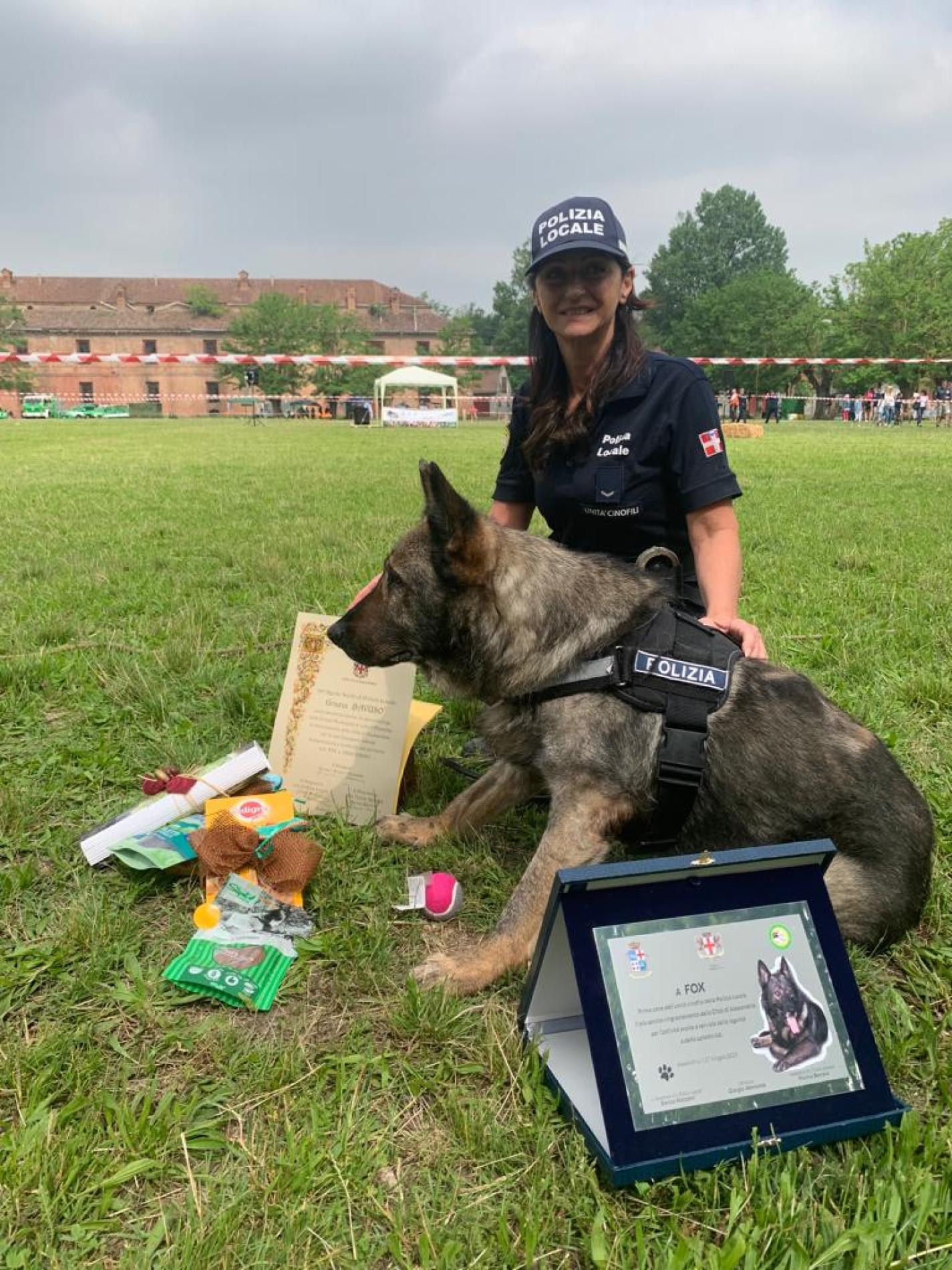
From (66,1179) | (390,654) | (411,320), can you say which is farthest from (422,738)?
(411,320)

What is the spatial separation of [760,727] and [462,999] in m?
1.20

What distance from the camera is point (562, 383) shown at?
3705mm

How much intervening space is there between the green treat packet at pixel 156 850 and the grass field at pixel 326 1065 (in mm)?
97

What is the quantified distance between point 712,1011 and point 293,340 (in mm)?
79288

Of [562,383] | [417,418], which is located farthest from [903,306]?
[562,383]

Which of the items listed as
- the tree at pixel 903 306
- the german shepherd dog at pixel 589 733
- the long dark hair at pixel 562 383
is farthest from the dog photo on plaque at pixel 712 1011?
the tree at pixel 903 306

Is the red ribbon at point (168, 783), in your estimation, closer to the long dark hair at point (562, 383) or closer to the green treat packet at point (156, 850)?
the green treat packet at point (156, 850)

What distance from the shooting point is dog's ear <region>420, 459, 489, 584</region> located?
240cm

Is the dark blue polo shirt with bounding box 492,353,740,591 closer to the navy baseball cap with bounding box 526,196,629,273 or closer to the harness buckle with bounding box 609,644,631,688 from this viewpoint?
the navy baseball cap with bounding box 526,196,629,273

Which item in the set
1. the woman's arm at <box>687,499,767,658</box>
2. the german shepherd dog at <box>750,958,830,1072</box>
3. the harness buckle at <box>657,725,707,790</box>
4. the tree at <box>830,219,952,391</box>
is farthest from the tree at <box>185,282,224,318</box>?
the german shepherd dog at <box>750,958,830,1072</box>

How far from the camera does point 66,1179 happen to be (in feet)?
5.33

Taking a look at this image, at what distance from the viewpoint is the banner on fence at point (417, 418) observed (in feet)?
145

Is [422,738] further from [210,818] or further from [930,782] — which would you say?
[930,782]

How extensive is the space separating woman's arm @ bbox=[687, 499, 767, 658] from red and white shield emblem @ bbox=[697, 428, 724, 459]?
219 mm
